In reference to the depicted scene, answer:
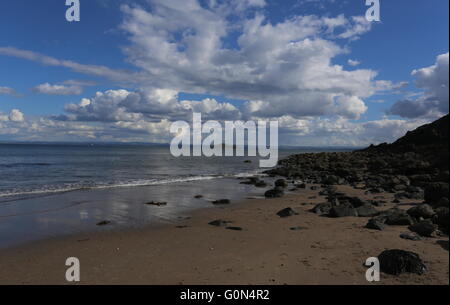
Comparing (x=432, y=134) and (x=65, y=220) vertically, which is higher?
(x=432, y=134)

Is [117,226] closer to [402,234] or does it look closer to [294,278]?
[294,278]

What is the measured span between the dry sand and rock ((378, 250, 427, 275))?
0.17m

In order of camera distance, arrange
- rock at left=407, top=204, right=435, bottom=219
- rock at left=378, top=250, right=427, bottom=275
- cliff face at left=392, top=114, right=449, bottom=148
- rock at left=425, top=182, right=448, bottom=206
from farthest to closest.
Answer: cliff face at left=392, top=114, right=449, bottom=148
rock at left=425, top=182, right=448, bottom=206
rock at left=407, top=204, right=435, bottom=219
rock at left=378, top=250, right=427, bottom=275

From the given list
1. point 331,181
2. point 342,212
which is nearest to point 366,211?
point 342,212

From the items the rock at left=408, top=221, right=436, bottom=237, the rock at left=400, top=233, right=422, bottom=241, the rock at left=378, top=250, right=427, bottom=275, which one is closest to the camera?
the rock at left=378, top=250, right=427, bottom=275

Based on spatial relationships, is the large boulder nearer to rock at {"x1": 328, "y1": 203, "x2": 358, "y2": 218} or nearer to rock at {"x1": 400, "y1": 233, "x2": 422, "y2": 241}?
rock at {"x1": 400, "y1": 233, "x2": 422, "y2": 241}

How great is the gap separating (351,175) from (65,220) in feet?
87.1

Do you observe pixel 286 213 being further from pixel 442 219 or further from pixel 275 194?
pixel 275 194

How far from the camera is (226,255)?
9.00m

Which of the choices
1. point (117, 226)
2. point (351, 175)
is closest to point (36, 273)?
point (117, 226)

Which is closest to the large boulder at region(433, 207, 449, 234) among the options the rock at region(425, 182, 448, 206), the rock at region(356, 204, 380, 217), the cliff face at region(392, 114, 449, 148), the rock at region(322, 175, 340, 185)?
the rock at region(356, 204, 380, 217)

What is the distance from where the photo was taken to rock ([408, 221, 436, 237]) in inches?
391

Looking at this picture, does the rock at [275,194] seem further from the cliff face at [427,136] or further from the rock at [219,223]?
the cliff face at [427,136]

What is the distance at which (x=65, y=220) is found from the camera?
14031 millimetres
